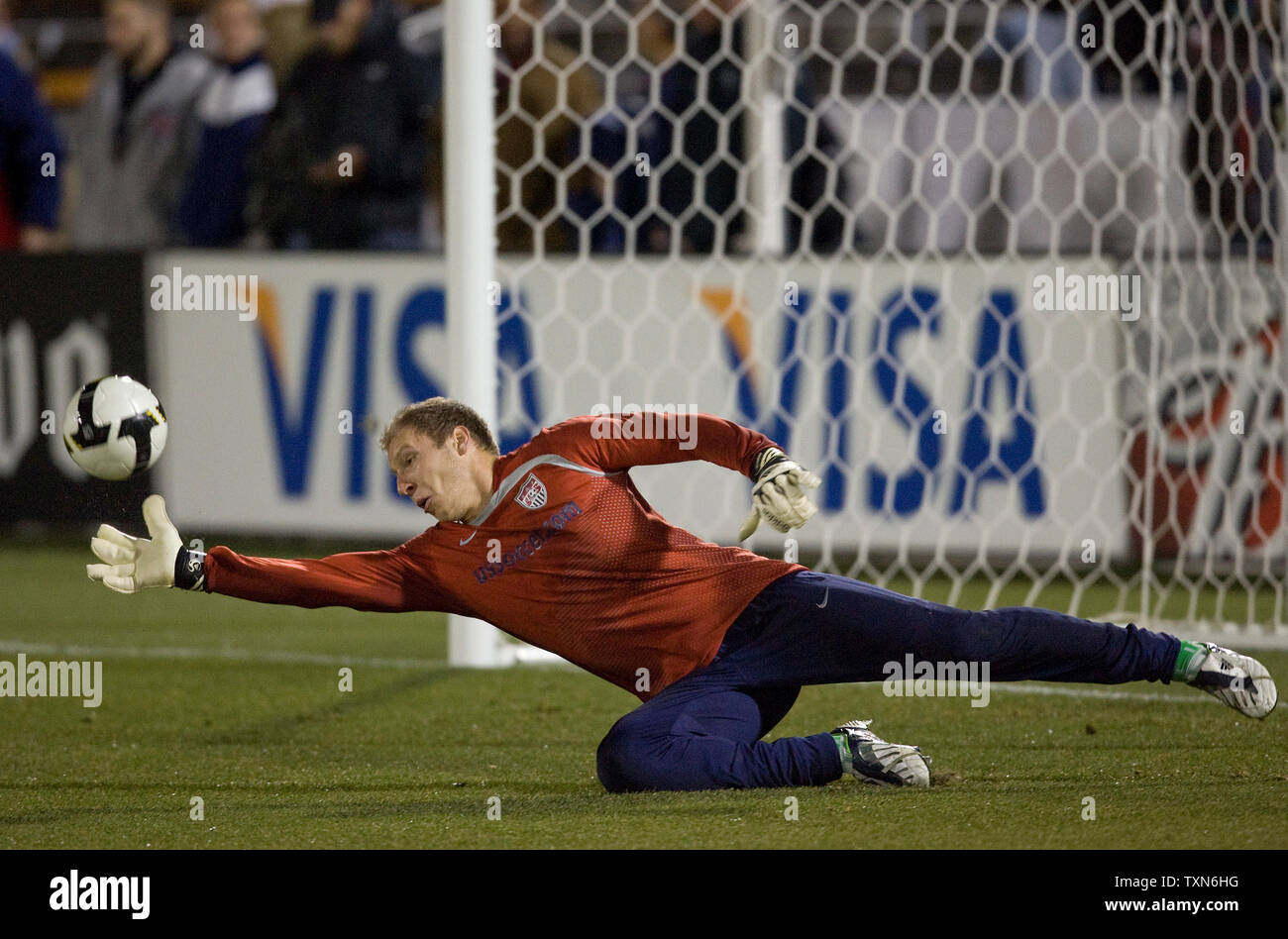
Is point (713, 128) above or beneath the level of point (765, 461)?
above

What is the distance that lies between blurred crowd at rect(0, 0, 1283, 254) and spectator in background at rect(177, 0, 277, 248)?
0.4 inches

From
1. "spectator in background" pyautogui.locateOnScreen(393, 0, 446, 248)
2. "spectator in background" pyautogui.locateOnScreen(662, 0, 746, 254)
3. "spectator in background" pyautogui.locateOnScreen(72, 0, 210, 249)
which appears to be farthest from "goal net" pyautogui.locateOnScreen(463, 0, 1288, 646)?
"spectator in background" pyautogui.locateOnScreen(72, 0, 210, 249)

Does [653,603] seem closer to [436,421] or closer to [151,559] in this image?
[436,421]

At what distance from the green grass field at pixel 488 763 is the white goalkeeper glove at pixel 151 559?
1.80 feet

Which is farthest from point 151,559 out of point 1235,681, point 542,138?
A: point 542,138

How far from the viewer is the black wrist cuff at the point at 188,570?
4.23 m

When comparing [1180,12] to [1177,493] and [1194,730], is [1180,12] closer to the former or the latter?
[1177,493]

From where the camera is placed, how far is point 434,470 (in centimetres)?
430

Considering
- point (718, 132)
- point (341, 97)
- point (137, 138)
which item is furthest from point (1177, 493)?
point (137, 138)

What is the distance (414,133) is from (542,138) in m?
1.92

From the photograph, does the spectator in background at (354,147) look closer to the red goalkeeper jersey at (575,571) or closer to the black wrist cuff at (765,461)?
the red goalkeeper jersey at (575,571)

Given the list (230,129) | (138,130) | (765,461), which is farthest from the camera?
(138,130)

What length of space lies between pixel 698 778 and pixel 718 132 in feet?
14.6

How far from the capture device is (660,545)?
14.4 feet
